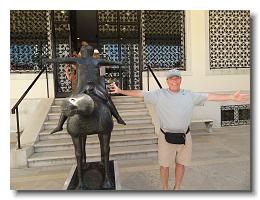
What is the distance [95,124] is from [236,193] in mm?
2140

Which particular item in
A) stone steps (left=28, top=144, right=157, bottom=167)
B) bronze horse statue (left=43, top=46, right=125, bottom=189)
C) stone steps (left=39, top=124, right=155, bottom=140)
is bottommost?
stone steps (left=28, top=144, right=157, bottom=167)

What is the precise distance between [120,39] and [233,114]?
3.82 m

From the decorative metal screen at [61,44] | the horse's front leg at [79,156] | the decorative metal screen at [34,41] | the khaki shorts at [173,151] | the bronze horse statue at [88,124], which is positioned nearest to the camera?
the bronze horse statue at [88,124]

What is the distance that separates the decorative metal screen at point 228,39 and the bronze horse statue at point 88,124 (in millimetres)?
5982

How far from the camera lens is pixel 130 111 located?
6.96 metres

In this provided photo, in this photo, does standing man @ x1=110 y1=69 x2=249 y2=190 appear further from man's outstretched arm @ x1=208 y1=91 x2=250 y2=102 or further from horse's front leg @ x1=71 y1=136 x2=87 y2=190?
horse's front leg @ x1=71 y1=136 x2=87 y2=190

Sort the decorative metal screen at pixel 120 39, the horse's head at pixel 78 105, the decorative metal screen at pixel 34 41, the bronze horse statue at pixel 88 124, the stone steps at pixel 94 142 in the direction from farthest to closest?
the decorative metal screen at pixel 120 39
the decorative metal screen at pixel 34 41
the stone steps at pixel 94 142
the bronze horse statue at pixel 88 124
the horse's head at pixel 78 105

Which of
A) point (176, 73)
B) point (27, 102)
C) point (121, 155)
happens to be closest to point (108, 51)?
point (27, 102)

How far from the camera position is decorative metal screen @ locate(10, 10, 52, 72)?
7797 mm

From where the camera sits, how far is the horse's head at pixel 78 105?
2658mm

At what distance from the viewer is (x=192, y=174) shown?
4730mm

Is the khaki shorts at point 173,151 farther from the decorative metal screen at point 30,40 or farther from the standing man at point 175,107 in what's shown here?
the decorative metal screen at point 30,40

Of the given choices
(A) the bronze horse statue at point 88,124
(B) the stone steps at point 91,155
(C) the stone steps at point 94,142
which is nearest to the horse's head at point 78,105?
(A) the bronze horse statue at point 88,124

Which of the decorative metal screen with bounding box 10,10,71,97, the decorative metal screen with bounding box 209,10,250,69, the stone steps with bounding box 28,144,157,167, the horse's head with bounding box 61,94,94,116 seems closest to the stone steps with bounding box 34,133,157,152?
the stone steps with bounding box 28,144,157,167
